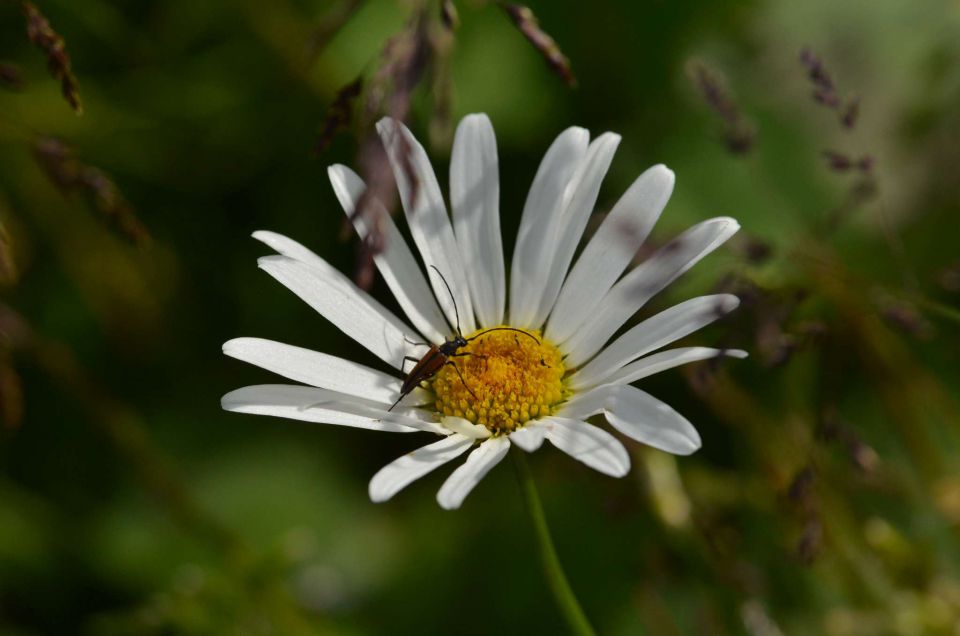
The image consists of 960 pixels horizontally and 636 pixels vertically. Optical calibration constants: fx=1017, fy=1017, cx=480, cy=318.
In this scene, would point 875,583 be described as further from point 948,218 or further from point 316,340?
point 316,340

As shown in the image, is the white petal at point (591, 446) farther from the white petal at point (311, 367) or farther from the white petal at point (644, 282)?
the white petal at point (311, 367)

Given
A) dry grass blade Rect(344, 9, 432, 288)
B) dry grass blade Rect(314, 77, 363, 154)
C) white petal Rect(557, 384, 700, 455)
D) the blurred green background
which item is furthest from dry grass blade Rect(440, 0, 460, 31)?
the blurred green background

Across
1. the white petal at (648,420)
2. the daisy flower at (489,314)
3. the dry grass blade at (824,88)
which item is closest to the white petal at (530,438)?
the daisy flower at (489,314)

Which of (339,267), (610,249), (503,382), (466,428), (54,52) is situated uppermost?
(339,267)

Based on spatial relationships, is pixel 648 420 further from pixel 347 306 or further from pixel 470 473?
pixel 347 306

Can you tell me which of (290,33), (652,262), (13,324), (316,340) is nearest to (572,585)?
(316,340)

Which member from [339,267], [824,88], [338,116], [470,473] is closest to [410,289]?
[338,116]

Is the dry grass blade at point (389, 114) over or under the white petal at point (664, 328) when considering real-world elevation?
over
